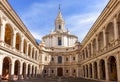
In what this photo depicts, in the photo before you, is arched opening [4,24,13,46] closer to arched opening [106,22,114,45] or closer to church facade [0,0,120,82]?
church facade [0,0,120,82]

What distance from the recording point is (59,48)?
185ft

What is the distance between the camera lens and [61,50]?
2216 inches

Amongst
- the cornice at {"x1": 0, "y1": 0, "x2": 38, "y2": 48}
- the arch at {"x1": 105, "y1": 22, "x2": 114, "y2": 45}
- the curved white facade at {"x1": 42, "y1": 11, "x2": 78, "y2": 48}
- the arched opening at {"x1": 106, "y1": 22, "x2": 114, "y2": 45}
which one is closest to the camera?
the cornice at {"x1": 0, "y1": 0, "x2": 38, "y2": 48}

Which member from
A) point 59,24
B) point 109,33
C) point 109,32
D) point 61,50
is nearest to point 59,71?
point 61,50

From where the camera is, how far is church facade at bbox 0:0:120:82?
2091 centimetres

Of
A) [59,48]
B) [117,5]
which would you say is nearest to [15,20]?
[117,5]

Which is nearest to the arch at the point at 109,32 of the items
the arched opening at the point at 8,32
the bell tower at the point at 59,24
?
the arched opening at the point at 8,32

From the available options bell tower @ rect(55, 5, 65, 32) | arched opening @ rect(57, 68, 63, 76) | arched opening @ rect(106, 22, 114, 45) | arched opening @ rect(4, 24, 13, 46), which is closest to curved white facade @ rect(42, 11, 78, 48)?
bell tower @ rect(55, 5, 65, 32)

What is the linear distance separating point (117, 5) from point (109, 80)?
1024 centimetres

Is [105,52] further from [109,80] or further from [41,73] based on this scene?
[41,73]

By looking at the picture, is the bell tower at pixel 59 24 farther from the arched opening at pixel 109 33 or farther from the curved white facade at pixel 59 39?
the arched opening at pixel 109 33

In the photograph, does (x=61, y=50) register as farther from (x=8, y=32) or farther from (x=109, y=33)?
(x=109, y=33)

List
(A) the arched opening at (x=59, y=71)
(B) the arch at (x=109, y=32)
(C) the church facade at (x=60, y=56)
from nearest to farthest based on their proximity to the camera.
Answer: (B) the arch at (x=109, y=32)
(C) the church facade at (x=60, y=56)
(A) the arched opening at (x=59, y=71)

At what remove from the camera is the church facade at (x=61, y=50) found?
20908 mm
